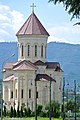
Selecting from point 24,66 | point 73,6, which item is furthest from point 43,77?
point 73,6

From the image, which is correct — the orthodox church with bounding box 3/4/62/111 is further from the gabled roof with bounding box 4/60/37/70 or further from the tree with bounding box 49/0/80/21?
the tree with bounding box 49/0/80/21

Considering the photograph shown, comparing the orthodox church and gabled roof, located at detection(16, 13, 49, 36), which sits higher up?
gabled roof, located at detection(16, 13, 49, 36)

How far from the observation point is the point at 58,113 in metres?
68.5

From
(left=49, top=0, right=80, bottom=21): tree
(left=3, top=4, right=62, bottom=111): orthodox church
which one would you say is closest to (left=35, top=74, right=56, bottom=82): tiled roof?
(left=3, top=4, right=62, bottom=111): orthodox church

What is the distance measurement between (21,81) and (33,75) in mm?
1894

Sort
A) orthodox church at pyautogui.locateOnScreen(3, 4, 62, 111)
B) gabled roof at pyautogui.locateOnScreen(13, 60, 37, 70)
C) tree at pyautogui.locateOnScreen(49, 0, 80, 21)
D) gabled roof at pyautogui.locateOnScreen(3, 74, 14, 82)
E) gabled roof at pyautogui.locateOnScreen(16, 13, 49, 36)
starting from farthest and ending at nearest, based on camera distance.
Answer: gabled roof at pyautogui.locateOnScreen(16, 13, 49, 36) → gabled roof at pyautogui.locateOnScreen(3, 74, 14, 82) → gabled roof at pyautogui.locateOnScreen(13, 60, 37, 70) → orthodox church at pyautogui.locateOnScreen(3, 4, 62, 111) → tree at pyautogui.locateOnScreen(49, 0, 80, 21)

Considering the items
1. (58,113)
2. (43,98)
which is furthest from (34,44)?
(58,113)

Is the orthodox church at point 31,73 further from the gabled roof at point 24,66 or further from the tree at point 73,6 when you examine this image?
the tree at point 73,6

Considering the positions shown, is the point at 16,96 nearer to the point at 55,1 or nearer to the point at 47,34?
the point at 47,34

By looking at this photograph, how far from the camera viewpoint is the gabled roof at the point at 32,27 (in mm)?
86062

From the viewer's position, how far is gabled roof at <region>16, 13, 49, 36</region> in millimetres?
86062

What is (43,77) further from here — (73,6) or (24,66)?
(73,6)

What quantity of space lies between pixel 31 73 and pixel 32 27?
28.8 ft

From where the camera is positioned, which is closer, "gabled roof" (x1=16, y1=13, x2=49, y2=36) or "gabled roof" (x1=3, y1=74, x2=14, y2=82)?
"gabled roof" (x1=3, y1=74, x2=14, y2=82)
